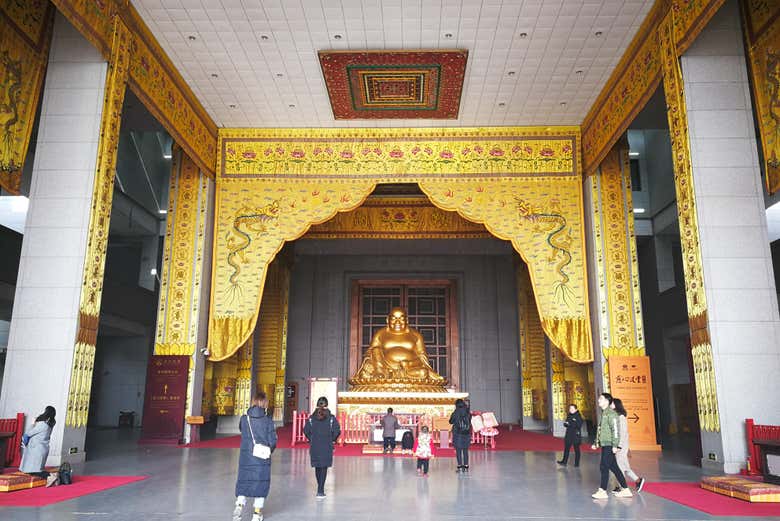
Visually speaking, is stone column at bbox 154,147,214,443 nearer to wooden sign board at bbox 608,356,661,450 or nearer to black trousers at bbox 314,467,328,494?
black trousers at bbox 314,467,328,494

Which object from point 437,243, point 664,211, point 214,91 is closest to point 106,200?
point 214,91

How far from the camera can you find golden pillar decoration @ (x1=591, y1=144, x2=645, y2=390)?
915cm

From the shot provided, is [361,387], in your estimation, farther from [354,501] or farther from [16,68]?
[16,68]

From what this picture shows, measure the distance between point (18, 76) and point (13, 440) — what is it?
3766mm

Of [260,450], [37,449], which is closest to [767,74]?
[260,450]

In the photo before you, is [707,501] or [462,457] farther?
[462,457]

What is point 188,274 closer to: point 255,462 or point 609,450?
point 255,462

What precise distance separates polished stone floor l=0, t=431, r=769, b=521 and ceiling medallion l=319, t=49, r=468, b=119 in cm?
529

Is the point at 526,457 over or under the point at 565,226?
under

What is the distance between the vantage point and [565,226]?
981 cm

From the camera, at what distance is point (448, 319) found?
47.5 feet

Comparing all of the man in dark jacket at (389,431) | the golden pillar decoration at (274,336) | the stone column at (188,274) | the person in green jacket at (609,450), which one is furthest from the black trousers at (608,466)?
the golden pillar decoration at (274,336)

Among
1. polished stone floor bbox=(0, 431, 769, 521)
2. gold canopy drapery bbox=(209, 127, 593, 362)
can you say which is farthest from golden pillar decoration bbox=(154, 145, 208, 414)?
polished stone floor bbox=(0, 431, 769, 521)

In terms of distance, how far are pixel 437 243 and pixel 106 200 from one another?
8816mm
